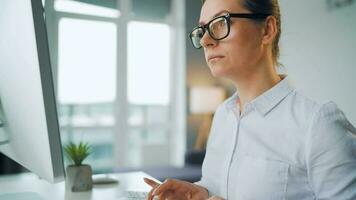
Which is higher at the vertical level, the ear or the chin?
the ear

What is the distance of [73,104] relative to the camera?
4898 millimetres

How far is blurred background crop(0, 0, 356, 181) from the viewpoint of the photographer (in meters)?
4.83

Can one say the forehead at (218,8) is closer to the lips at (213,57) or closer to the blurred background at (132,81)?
the lips at (213,57)

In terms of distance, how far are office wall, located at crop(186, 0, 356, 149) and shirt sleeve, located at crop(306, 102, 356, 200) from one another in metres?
1.44

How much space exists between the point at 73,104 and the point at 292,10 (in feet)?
10.5

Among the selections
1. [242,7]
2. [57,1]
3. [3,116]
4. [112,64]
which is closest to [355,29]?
[242,7]

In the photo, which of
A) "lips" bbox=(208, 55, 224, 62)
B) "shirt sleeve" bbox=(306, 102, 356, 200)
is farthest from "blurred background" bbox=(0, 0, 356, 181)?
"shirt sleeve" bbox=(306, 102, 356, 200)

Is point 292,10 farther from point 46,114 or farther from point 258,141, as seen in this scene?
point 46,114

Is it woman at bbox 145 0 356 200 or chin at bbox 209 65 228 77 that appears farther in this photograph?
chin at bbox 209 65 228 77

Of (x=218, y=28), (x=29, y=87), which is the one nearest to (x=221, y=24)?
(x=218, y=28)

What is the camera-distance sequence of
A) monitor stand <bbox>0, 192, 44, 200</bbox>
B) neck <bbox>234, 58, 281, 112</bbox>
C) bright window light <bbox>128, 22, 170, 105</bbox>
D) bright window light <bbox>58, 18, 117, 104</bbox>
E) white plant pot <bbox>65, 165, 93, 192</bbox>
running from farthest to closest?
bright window light <bbox>128, 22, 170, 105</bbox> → bright window light <bbox>58, 18, 117, 104</bbox> → white plant pot <bbox>65, 165, 93, 192</bbox> → neck <bbox>234, 58, 281, 112</bbox> → monitor stand <bbox>0, 192, 44, 200</bbox>

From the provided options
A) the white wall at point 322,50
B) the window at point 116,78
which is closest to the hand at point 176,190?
the white wall at point 322,50

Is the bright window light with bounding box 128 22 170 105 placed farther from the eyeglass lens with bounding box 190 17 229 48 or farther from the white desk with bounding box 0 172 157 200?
the eyeglass lens with bounding box 190 17 229 48

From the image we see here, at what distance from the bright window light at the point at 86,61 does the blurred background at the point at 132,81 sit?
1cm
